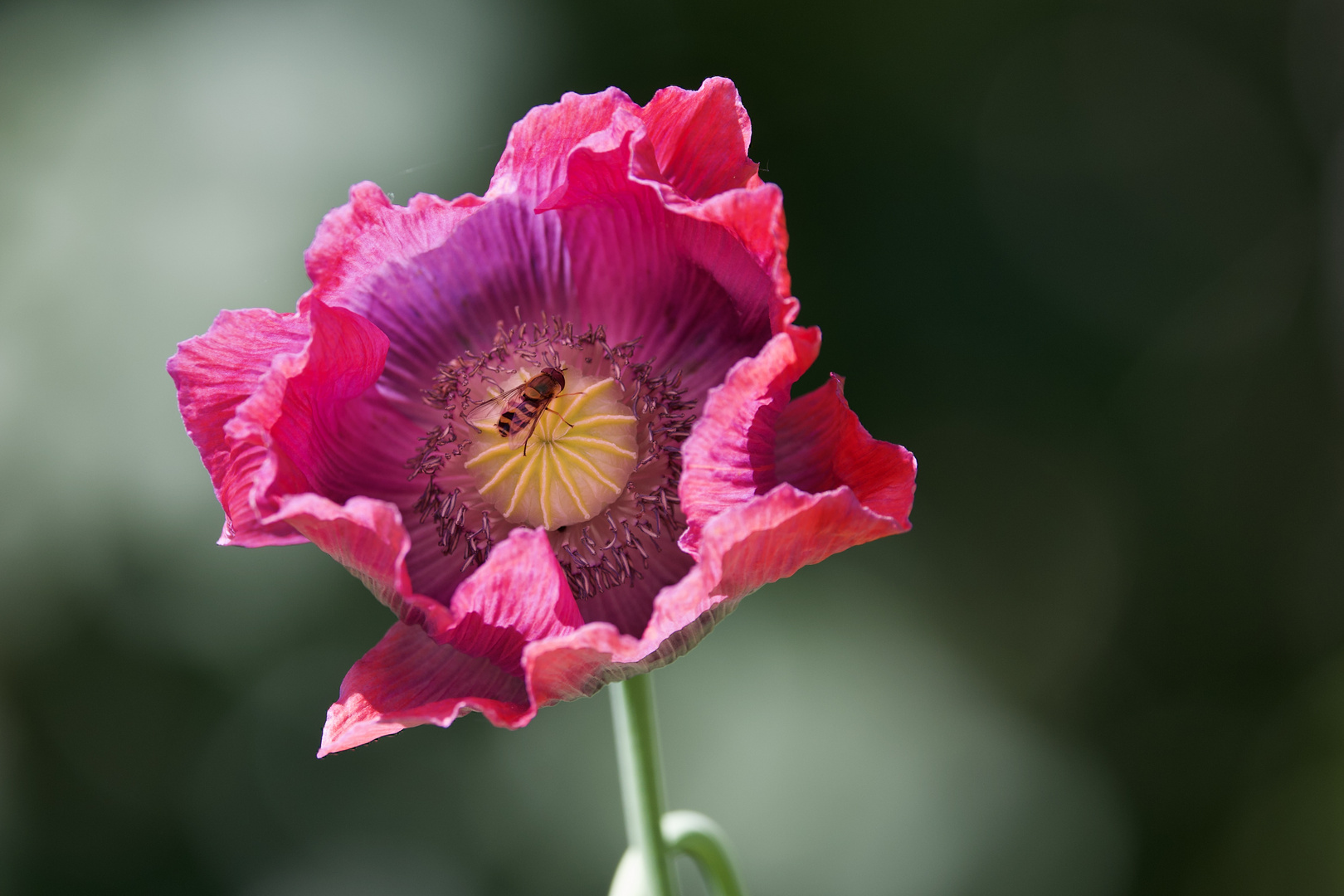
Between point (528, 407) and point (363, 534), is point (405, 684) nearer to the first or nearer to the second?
point (363, 534)

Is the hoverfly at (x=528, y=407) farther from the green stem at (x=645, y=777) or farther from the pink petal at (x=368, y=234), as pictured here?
the green stem at (x=645, y=777)

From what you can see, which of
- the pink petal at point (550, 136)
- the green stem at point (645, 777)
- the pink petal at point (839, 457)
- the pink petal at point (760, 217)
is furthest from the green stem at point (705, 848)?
the pink petal at point (550, 136)

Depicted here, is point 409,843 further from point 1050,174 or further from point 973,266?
point 1050,174

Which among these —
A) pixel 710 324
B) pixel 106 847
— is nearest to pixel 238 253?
pixel 106 847

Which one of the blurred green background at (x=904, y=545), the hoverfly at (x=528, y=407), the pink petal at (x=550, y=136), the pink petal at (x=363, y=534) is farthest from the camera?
the blurred green background at (x=904, y=545)

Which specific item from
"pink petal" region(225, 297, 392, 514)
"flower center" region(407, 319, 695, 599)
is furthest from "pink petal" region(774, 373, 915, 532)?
"pink petal" region(225, 297, 392, 514)

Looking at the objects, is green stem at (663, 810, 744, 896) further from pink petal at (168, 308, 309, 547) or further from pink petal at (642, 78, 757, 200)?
pink petal at (642, 78, 757, 200)

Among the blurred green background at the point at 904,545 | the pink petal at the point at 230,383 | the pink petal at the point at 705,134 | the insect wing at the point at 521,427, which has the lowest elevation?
the blurred green background at the point at 904,545
